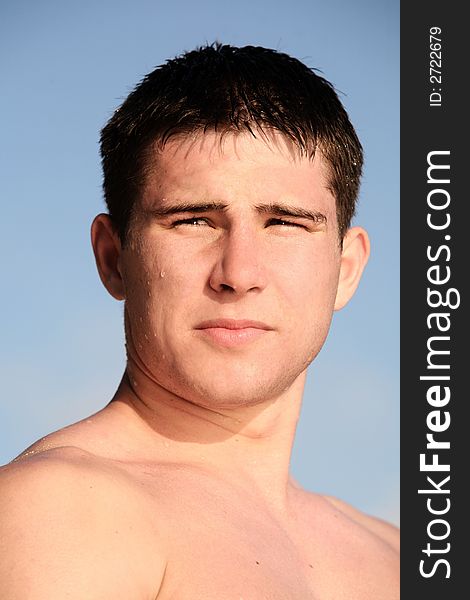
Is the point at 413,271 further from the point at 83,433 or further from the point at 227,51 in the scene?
the point at 83,433

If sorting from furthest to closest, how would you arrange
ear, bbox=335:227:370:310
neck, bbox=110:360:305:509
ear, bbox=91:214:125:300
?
ear, bbox=335:227:370:310, ear, bbox=91:214:125:300, neck, bbox=110:360:305:509

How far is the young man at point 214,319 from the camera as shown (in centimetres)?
326

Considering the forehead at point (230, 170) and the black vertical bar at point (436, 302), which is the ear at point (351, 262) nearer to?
the forehead at point (230, 170)

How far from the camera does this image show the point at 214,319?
3.44 metres

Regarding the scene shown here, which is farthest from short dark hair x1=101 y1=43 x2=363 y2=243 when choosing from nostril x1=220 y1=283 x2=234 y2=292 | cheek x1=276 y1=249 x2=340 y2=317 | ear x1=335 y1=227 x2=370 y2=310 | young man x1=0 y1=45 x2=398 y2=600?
nostril x1=220 y1=283 x2=234 y2=292

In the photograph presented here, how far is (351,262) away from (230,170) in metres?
0.84

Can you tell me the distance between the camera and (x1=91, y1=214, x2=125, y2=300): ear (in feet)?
12.7

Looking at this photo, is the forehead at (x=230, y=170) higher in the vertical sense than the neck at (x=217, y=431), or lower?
higher

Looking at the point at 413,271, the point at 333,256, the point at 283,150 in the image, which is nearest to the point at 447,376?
the point at 413,271

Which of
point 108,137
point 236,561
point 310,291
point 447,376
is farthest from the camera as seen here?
point 447,376

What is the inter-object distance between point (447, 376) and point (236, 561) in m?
1.84

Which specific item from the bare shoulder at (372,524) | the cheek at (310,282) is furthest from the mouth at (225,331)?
the bare shoulder at (372,524)

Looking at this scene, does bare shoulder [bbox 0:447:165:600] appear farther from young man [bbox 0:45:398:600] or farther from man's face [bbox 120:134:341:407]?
man's face [bbox 120:134:341:407]

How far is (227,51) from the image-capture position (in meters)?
3.96
